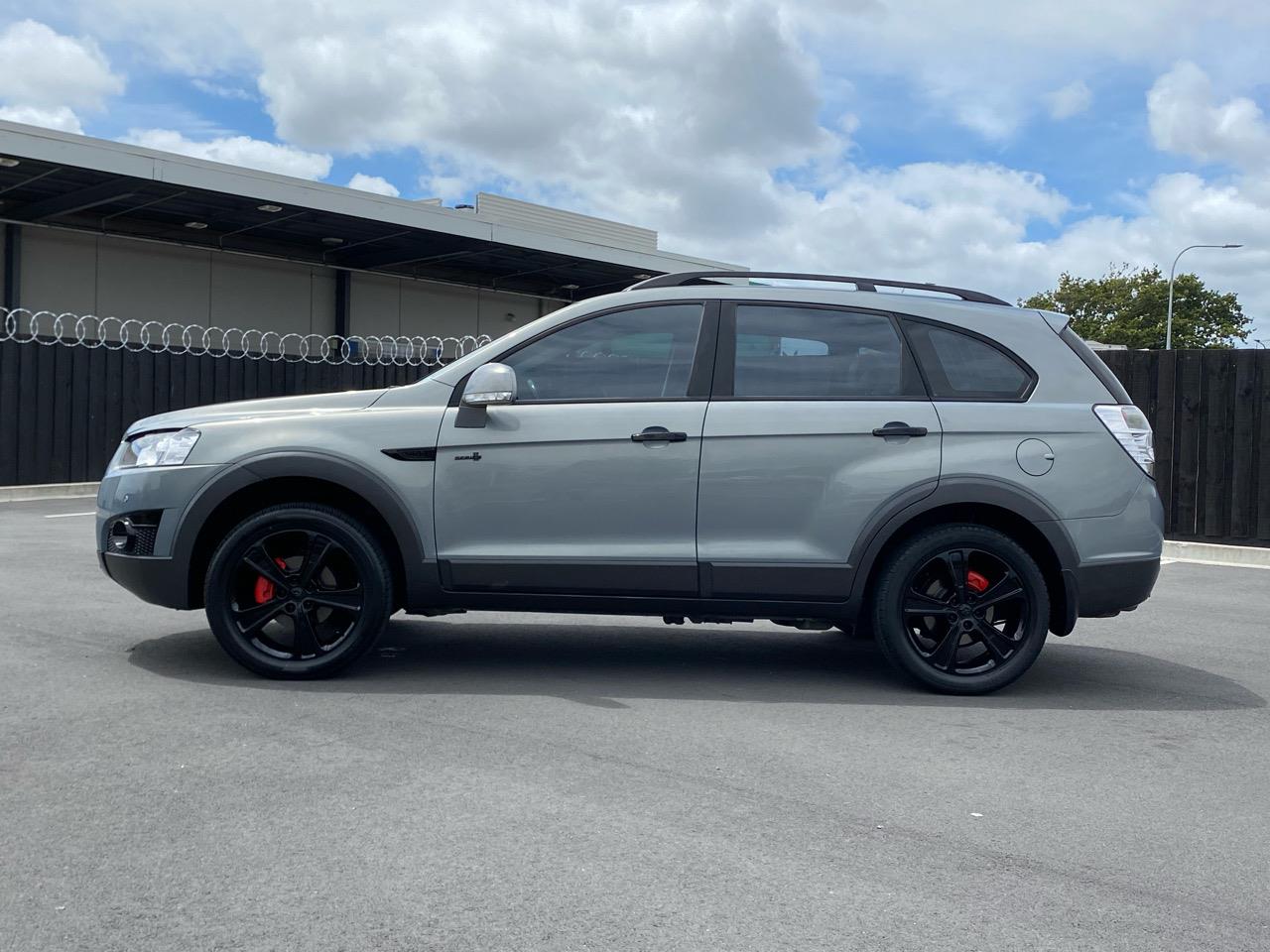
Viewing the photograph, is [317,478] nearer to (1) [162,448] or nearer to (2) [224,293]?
(1) [162,448]

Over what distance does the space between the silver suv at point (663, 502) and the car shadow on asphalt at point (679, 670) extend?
29cm

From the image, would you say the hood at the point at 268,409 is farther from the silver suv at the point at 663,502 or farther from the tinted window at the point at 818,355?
the tinted window at the point at 818,355

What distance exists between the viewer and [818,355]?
628cm

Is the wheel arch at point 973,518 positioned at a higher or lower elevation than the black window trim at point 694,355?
lower

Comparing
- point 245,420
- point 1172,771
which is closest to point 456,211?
point 245,420

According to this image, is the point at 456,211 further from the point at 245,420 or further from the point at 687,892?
the point at 687,892

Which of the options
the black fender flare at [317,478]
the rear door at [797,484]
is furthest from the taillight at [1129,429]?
the black fender flare at [317,478]

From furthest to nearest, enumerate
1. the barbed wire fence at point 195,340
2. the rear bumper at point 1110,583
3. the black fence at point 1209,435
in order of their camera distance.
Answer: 1. the barbed wire fence at point 195,340
2. the black fence at point 1209,435
3. the rear bumper at point 1110,583

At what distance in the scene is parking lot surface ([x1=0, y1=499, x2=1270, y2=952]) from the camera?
3.41m

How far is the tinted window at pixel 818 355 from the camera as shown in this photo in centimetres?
621

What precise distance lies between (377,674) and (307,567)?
0.66 metres

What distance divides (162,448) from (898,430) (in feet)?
11.1

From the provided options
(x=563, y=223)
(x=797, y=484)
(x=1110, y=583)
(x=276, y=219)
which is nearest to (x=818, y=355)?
(x=797, y=484)

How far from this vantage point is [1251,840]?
13.7ft
